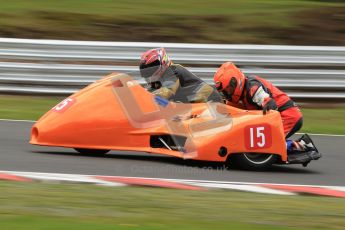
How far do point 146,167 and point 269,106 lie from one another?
1518mm

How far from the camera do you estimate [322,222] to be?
5.43m

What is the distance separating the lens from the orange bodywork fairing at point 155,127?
8.53 metres

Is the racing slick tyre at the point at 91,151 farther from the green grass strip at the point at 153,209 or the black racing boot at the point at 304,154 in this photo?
the black racing boot at the point at 304,154

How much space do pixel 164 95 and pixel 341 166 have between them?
2298mm

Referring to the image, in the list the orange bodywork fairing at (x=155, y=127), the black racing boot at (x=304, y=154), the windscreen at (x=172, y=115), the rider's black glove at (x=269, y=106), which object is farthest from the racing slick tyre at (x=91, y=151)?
the black racing boot at (x=304, y=154)

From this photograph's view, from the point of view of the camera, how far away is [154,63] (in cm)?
877

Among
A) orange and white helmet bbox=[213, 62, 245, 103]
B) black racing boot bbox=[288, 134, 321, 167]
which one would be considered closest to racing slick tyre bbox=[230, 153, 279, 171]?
black racing boot bbox=[288, 134, 321, 167]

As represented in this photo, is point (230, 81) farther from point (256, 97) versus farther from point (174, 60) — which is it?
point (174, 60)

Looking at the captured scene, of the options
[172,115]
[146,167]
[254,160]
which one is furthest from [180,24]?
[146,167]

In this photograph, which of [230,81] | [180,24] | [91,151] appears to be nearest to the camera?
[230,81]

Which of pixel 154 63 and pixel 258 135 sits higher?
pixel 154 63

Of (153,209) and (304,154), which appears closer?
(153,209)

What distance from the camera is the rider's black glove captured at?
854 cm

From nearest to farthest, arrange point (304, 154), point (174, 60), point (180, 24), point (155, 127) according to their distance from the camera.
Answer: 1. point (155, 127)
2. point (304, 154)
3. point (174, 60)
4. point (180, 24)
